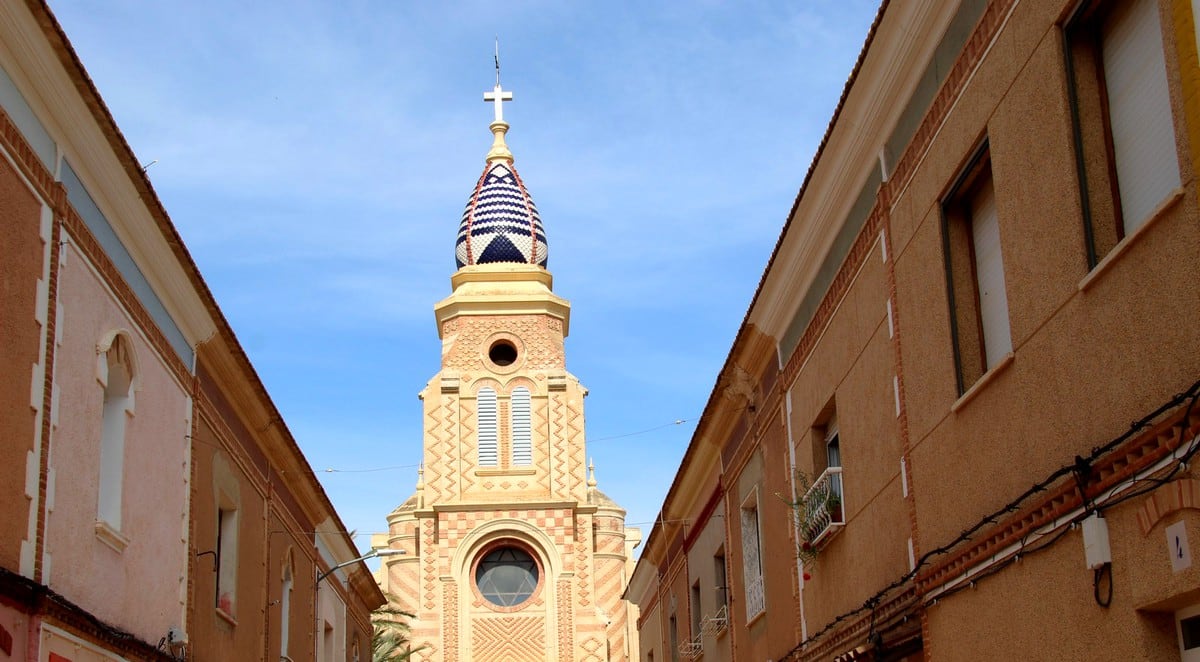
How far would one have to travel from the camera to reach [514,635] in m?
42.2

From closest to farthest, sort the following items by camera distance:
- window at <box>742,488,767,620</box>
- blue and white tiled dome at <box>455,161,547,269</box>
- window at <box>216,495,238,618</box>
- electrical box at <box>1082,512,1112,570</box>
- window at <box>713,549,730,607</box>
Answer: electrical box at <box>1082,512,1112,570</box> < window at <box>216,495,238,618</box> < window at <box>742,488,767,620</box> < window at <box>713,549,730,607</box> < blue and white tiled dome at <box>455,161,547,269</box>

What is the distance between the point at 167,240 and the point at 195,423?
271cm

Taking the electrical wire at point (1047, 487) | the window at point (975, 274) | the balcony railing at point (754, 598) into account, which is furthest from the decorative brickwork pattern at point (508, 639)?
the window at point (975, 274)

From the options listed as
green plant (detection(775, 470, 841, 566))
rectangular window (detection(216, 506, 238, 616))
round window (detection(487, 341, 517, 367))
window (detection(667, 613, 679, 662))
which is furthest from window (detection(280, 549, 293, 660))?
round window (detection(487, 341, 517, 367))

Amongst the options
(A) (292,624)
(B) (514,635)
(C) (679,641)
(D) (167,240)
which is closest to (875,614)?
(D) (167,240)

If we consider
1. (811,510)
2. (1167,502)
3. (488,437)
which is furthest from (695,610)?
(1167,502)

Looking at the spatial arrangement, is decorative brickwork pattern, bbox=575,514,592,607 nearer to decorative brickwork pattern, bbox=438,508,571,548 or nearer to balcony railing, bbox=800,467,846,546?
decorative brickwork pattern, bbox=438,508,571,548

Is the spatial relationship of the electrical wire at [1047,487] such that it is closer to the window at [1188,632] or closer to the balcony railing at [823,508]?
the window at [1188,632]

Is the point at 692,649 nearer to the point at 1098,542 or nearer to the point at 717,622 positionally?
the point at 717,622

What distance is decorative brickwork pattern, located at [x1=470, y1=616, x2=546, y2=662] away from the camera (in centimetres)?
4197

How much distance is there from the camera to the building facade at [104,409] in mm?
10641

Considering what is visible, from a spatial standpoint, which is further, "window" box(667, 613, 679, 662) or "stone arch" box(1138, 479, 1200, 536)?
"window" box(667, 613, 679, 662)

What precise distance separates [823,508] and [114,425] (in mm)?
6578

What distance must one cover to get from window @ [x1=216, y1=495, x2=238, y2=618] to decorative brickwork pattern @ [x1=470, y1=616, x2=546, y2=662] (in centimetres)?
2373
